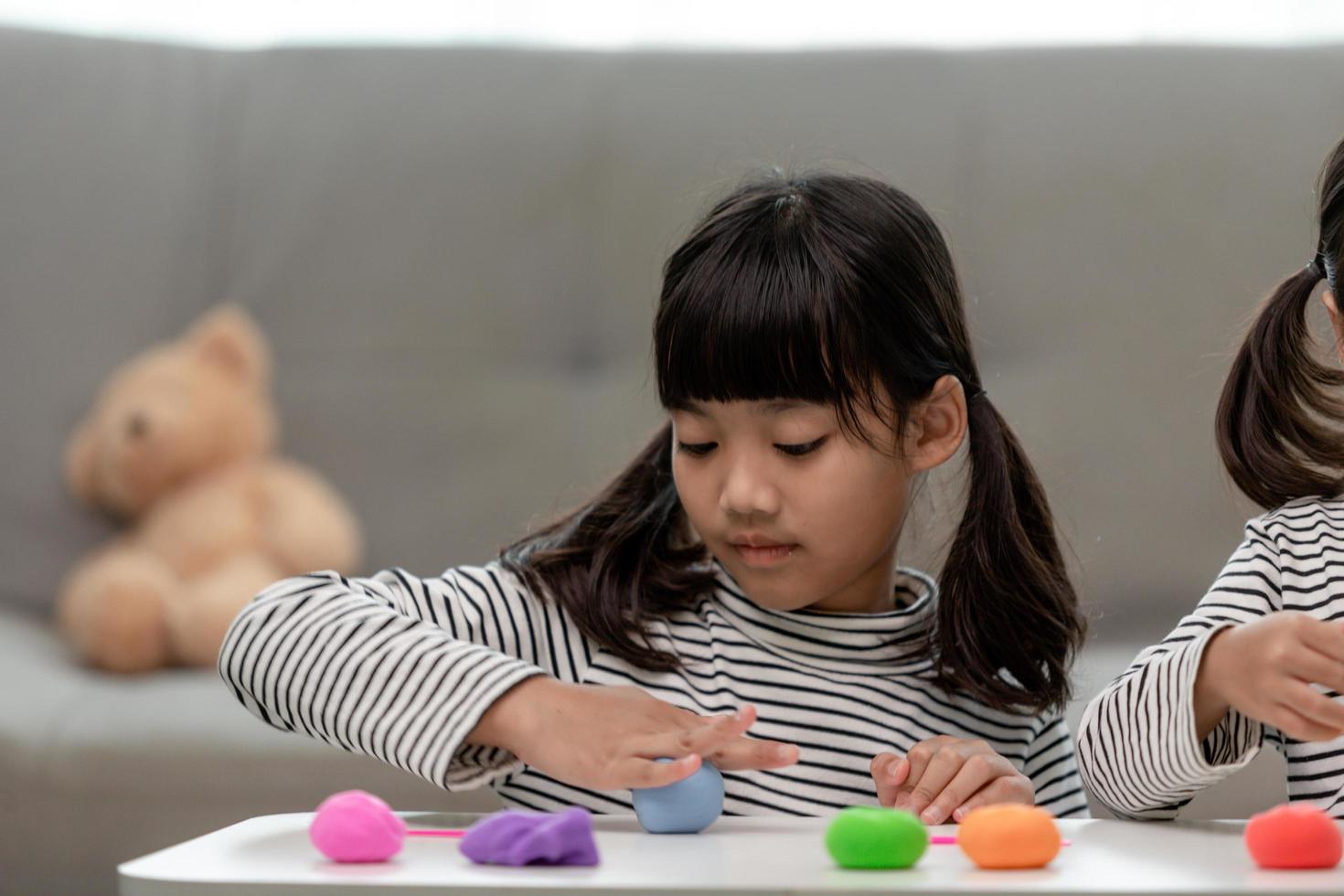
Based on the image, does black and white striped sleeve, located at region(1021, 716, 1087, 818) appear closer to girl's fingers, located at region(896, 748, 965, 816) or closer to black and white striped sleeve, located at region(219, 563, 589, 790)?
girl's fingers, located at region(896, 748, 965, 816)

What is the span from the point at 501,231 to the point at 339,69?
0.28 m

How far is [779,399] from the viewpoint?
0.88m

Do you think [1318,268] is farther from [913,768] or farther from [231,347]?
[231,347]

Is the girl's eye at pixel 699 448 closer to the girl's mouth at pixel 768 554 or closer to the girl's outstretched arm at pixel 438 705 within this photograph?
the girl's mouth at pixel 768 554

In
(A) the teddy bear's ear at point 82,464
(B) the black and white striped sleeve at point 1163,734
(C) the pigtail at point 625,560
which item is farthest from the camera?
(A) the teddy bear's ear at point 82,464

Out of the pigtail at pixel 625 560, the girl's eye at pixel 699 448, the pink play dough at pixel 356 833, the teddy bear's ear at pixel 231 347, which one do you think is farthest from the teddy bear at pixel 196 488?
the pink play dough at pixel 356 833

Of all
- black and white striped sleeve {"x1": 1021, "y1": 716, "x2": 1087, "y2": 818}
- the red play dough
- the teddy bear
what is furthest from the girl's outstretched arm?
the teddy bear

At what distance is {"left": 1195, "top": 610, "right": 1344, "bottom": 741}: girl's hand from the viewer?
635 millimetres

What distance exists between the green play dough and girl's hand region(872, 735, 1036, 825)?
23cm

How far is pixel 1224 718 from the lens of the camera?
0.77m

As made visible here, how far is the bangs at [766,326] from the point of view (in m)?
0.89

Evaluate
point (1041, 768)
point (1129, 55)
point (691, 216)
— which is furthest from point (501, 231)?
point (1041, 768)

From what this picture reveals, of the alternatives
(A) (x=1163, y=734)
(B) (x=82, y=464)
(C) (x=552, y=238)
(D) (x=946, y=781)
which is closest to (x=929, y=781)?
(D) (x=946, y=781)

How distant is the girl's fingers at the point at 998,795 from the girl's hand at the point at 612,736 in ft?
0.40
